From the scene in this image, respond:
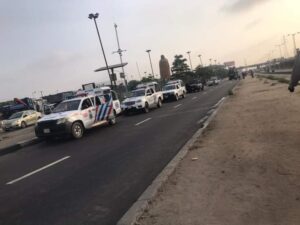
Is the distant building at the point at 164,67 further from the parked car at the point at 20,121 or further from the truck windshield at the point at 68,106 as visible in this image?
the truck windshield at the point at 68,106

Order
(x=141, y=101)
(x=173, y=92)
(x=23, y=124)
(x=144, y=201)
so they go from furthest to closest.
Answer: (x=173, y=92), (x=23, y=124), (x=141, y=101), (x=144, y=201)

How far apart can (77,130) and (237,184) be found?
12617 mm

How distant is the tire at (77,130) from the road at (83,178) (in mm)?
1865

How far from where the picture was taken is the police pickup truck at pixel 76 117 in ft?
58.9

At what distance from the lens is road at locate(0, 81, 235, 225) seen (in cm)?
688

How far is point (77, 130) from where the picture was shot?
18594 millimetres

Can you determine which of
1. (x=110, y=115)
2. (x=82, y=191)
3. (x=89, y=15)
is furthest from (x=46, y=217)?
(x=89, y=15)

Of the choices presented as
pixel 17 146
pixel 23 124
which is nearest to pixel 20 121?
pixel 23 124

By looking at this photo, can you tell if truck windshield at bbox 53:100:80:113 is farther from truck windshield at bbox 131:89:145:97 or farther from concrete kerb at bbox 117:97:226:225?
truck windshield at bbox 131:89:145:97

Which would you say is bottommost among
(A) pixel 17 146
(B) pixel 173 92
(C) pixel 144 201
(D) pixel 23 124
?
(C) pixel 144 201

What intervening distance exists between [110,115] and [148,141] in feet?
26.7

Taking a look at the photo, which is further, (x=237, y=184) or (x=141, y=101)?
(x=141, y=101)

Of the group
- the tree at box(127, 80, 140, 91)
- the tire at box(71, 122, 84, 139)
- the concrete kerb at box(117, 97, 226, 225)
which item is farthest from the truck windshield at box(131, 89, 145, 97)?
the tree at box(127, 80, 140, 91)

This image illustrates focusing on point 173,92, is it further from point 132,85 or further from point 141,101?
point 132,85
